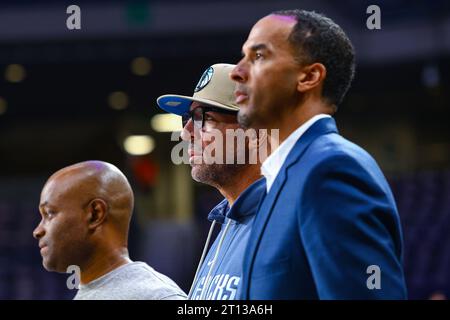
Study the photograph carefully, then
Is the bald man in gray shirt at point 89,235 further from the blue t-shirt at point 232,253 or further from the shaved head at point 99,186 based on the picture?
the blue t-shirt at point 232,253

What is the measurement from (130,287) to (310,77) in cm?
89

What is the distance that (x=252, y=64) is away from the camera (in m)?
1.78

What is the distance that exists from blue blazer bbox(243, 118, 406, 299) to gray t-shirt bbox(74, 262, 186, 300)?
26.5 inches

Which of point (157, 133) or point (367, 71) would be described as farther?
point (157, 133)

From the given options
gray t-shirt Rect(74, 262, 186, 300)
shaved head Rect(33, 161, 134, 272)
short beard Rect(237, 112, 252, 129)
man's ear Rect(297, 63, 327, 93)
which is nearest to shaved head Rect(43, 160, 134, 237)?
shaved head Rect(33, 161, 134, 272)

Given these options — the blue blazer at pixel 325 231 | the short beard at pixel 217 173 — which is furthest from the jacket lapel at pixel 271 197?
the short beard at pixel 217 173

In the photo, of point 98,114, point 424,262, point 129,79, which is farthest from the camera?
point 98,114

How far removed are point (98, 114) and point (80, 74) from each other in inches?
55.9

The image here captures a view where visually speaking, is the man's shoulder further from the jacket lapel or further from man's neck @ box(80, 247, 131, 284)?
man's neck @ box(80, 247, 131, 284)

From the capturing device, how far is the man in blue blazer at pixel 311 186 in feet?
4.91

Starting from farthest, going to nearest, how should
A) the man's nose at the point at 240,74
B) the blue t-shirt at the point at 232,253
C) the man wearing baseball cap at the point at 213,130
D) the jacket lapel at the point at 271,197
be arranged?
the man wearing baseball cap at the point at 213,130 → the blue t-shirt at the point at 232,253 → the man's nose at the point at 240,74 → the jacket lapel at the point at 271,197

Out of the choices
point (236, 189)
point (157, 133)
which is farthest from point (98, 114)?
point (236, 189)
